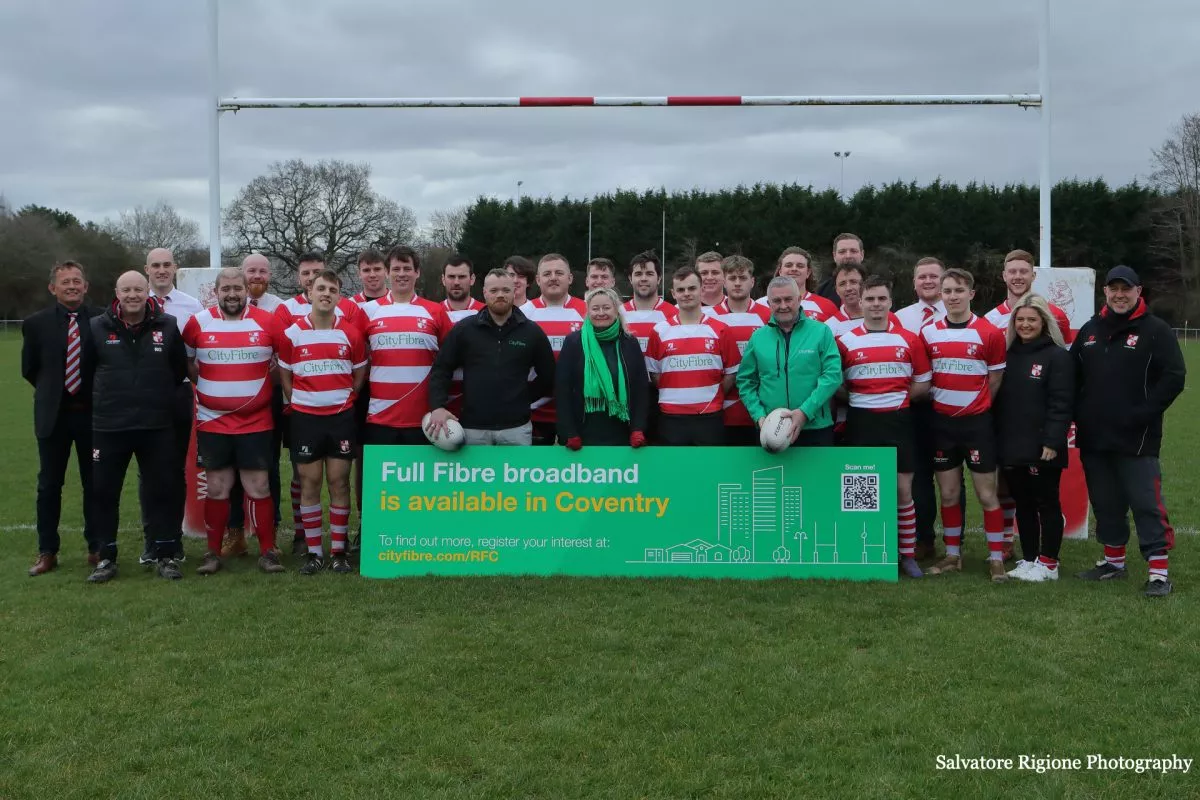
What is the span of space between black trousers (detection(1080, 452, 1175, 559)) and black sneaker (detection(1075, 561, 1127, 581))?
14 cm

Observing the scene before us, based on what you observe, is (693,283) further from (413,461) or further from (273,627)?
(273,627)

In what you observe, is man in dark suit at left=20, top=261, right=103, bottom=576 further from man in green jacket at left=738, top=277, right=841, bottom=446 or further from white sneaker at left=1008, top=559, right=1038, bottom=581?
white sneaker at left=1008, top=559, right=1038, bottom=581

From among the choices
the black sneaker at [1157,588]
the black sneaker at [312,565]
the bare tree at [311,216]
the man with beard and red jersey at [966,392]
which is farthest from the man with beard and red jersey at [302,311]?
the bare tree at [311,216]

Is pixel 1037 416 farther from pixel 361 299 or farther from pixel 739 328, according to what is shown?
pixel 361 299

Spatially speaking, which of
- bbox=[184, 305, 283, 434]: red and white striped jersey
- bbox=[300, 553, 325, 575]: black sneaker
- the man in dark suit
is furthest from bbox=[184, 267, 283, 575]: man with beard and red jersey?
the man in dark suit

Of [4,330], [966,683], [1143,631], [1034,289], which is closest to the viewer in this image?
[966,683]

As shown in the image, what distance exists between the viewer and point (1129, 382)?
216 inches

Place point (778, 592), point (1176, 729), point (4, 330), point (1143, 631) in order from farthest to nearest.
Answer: point (4, 330)
point (778, 592)
point (1143, 631)
point (1176, 729)

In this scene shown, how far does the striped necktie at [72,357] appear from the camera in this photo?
19.3ft

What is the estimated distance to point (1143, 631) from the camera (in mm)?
4695

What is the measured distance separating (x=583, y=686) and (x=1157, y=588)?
340 cm

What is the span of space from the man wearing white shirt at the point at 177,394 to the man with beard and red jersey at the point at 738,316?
131 inches

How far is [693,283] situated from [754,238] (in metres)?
39.9

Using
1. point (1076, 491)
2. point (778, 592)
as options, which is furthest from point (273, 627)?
point (1076, 491)
